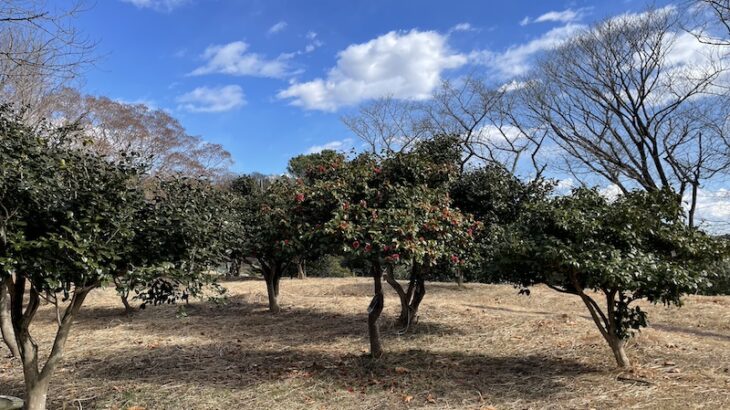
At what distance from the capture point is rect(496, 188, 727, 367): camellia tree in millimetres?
4777

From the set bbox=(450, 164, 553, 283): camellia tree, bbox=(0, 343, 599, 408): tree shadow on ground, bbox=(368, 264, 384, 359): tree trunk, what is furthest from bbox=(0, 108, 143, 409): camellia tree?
bbox=(450, 164, 553, 283): camellia tree

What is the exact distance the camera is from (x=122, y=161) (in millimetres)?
4230

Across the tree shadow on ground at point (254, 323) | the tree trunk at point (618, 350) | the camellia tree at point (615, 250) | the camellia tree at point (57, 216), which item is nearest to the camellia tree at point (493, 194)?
the tree shadow on ground at point (254, 323)

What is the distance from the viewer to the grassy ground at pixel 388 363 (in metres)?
4.84

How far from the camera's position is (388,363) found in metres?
6.26

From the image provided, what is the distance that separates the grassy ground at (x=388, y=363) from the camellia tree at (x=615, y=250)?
2.69 ft

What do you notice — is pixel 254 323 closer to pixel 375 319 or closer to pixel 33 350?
pixel 375 319

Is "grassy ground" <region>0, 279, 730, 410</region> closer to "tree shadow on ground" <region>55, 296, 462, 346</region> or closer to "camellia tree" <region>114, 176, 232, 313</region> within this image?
"tree shadow on ground" <region>55, 296, 462, 346</region>

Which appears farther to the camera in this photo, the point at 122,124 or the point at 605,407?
the point at 122,124

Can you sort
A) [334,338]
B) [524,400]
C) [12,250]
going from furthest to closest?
[334,338] → [524,400] → [12,250]

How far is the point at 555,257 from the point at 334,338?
440 centimetres

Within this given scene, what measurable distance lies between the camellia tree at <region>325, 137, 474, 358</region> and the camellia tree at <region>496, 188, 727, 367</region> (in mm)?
696

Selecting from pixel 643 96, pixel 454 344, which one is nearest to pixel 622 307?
pixel 454 344

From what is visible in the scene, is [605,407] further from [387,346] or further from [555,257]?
[387,346]
